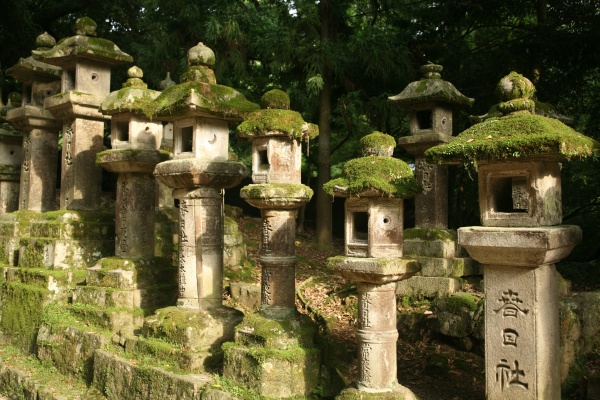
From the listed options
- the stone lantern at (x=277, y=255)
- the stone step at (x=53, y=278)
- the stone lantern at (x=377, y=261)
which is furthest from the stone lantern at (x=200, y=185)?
the stone step at (x=53, y=278)

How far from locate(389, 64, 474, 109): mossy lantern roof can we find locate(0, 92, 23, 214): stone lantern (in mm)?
9622

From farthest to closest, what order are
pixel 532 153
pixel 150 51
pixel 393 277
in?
pixel 150 51 < pixel 393 277 < pixel 532 153

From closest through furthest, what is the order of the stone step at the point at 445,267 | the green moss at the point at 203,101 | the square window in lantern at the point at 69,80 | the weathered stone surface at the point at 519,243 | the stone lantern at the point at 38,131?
the weathered stone surface at the point at 519,243 < the green moss at the point at 203,101 < the stone step at the point at 445,267 < the square window in lantern at the point at 69,80 < the stone lantern at the point at 38,131

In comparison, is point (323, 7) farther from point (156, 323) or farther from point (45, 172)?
point (156, 323)

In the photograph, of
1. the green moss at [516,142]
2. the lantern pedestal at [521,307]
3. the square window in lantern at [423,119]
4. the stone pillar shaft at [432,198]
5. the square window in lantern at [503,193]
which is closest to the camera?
the green moss at [516,142]

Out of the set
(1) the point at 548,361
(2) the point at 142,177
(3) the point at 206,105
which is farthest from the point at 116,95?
(1) the point at 548,361

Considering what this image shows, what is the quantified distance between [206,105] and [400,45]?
8.36 meters

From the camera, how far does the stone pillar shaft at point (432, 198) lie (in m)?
10.5

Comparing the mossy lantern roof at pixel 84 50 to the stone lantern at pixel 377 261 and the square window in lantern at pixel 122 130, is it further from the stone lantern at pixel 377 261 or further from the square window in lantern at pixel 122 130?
the stone lantern at pixel 377 261

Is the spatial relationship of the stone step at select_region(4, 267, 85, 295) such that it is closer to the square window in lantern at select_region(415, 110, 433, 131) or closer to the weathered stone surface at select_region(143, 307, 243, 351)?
the weathered stone surface at select_region(143, 307, 243, 351)

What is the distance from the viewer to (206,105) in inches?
305

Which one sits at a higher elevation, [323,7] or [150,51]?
[323,7]

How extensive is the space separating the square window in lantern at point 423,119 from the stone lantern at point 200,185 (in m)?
3.90

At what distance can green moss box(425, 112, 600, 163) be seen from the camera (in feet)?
16.3
